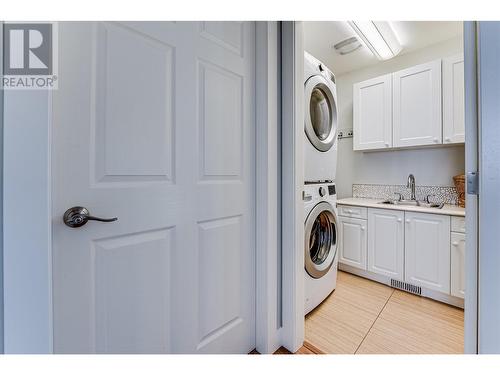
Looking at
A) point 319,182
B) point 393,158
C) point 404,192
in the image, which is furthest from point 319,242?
point 393,158

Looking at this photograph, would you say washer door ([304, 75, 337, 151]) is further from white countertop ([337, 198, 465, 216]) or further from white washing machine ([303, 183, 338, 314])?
white countertop ([337, 198, 465, 216])

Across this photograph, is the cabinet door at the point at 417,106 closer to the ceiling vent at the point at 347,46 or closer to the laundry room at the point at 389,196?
the laundry room at the point at 389,196

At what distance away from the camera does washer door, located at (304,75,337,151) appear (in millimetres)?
1712

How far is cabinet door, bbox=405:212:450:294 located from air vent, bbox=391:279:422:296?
0.17 ft

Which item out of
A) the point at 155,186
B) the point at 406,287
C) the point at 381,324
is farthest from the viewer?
the point at 406,287

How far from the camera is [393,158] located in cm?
268

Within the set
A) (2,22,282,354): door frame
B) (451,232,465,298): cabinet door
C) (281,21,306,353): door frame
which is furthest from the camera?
(451,232,465,298): cabinet door

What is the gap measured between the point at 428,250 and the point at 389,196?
34.3 inches

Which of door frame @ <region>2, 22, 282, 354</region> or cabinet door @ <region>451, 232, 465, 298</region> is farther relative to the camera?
cabinet door @ <region>451, 232, 465, 298</region>

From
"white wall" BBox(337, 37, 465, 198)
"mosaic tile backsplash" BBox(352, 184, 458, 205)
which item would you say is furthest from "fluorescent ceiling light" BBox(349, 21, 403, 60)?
"mosaic tile backsplash" BBox(352, 184, 458, 205)

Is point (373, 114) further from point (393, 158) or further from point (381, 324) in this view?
point (381, 324)
